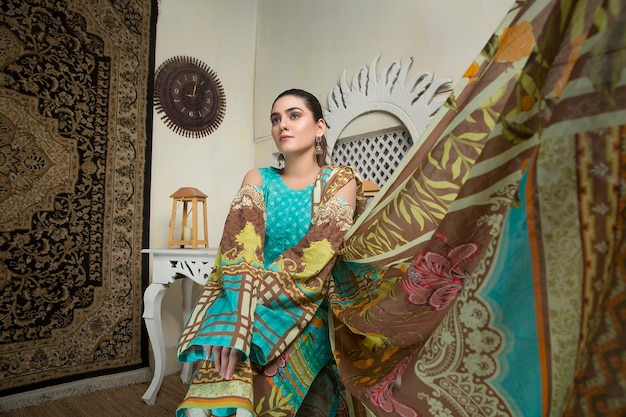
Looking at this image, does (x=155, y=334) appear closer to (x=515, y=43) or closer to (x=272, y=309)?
(x=272, y=309)

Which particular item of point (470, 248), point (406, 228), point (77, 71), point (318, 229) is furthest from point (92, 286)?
point (470, 248)

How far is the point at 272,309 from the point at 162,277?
41.3 inches

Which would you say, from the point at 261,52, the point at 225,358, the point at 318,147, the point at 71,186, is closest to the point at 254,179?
the point at 318,147

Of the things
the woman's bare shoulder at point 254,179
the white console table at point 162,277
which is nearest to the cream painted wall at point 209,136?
the white console table at point 162,277

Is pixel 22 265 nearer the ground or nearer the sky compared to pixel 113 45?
nearer the ground

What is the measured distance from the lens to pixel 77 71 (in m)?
1.89

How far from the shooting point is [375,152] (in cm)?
193

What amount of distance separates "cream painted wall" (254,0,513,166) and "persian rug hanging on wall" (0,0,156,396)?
0.71 metres

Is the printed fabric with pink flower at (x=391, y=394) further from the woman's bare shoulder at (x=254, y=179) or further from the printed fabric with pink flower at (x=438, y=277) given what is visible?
the woman's bare shoulder at (x=254, y=179)

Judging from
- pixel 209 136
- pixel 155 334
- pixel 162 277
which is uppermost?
pixel 209 136

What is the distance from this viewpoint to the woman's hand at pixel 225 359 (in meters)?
0.83

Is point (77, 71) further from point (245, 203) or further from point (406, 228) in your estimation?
point (406, 228)

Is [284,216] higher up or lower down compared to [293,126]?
lower down

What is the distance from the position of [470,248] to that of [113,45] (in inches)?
81.8
